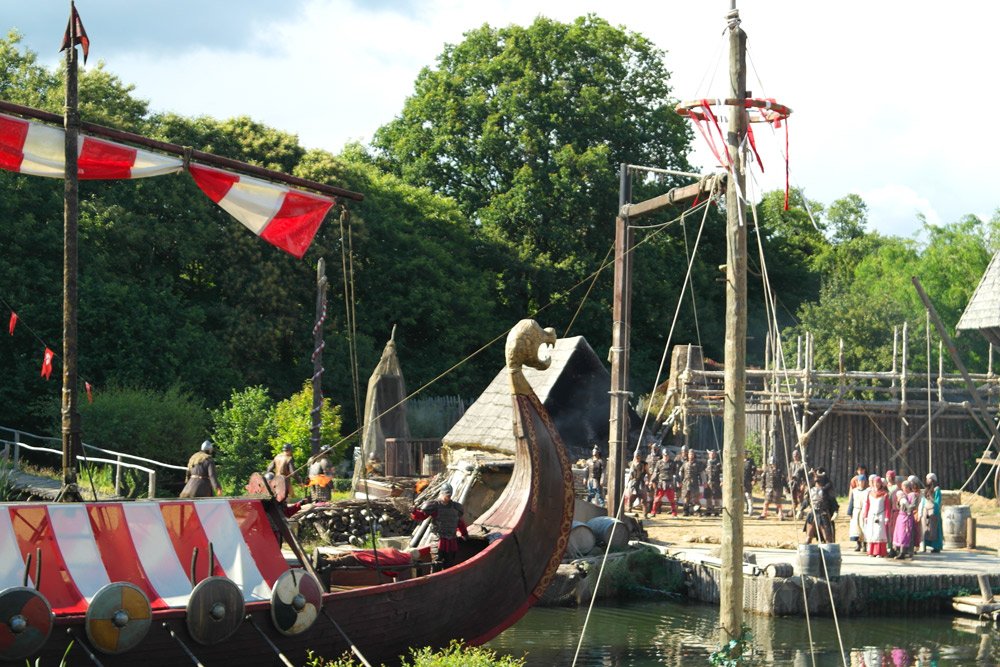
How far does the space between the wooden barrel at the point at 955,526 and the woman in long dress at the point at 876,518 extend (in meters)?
2.23

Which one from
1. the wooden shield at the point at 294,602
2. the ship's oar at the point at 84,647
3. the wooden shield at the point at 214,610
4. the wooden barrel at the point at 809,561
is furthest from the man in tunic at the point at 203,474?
the wooden barrel at the point at 809,561

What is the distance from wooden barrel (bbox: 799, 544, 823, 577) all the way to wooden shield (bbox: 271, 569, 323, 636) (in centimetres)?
869

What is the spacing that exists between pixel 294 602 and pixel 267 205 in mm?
4813

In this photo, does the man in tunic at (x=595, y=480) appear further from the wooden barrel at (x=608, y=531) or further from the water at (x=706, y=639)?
the water at (x=706, y=639)

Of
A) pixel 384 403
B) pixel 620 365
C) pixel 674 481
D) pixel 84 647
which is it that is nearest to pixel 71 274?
pixel 84 647

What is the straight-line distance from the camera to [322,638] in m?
12.9

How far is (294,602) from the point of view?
41.0 ft

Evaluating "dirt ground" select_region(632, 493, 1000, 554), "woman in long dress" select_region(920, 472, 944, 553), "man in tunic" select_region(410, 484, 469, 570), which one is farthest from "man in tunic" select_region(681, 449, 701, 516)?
"man in tunic" select_region(410, 484, 469, 570)

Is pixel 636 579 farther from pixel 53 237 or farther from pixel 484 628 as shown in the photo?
pixel 53 237

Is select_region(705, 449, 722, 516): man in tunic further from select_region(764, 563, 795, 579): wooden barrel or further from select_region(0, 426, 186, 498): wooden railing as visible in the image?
select_region(0, 426, 186, 498): wooden railing

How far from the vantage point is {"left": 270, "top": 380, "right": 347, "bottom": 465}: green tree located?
27516 mm

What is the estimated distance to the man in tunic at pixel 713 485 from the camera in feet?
89.3

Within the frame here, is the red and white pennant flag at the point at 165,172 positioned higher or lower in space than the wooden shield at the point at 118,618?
higher

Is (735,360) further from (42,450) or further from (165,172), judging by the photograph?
(42,450)
